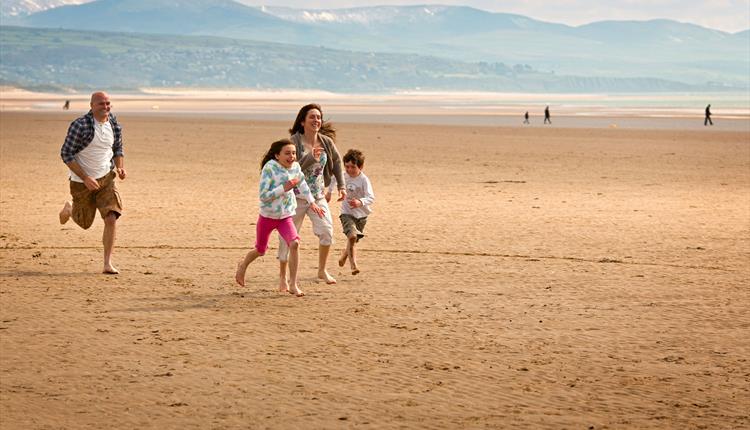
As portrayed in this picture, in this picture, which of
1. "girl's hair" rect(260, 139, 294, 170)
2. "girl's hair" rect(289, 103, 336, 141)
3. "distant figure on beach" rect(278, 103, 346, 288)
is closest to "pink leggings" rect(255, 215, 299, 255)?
"distant figure on beach" rect(278, 103, 346, 288)

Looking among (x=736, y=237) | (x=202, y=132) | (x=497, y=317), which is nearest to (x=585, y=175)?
(x=736, y=237)

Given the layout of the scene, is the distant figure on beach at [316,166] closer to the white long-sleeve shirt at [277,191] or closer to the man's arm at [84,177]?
the white long-sleeve shirt at [277,191]

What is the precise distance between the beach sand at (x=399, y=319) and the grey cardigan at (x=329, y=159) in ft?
3.13

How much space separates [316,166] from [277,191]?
0.73 m

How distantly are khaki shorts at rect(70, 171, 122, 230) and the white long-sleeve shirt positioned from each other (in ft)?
6.08

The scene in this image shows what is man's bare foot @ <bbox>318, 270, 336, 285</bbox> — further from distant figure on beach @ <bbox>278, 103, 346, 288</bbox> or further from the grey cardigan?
the grey cardigan

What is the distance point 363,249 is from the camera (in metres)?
12.8

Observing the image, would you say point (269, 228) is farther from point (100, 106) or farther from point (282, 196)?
point (100, 106)

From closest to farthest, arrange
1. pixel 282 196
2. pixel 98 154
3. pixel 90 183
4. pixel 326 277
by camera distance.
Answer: pixel 282 196
pixel 326 277
pixel 90 183
pixel 98 154

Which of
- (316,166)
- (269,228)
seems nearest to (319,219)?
(316,166)

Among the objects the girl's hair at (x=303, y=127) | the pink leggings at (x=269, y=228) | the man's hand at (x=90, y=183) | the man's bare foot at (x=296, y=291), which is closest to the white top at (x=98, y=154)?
the man's hand at (x=90, y=183)

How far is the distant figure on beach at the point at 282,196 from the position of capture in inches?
377

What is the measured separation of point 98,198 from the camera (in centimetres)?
1090

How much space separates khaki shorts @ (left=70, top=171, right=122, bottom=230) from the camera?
10.9 m
